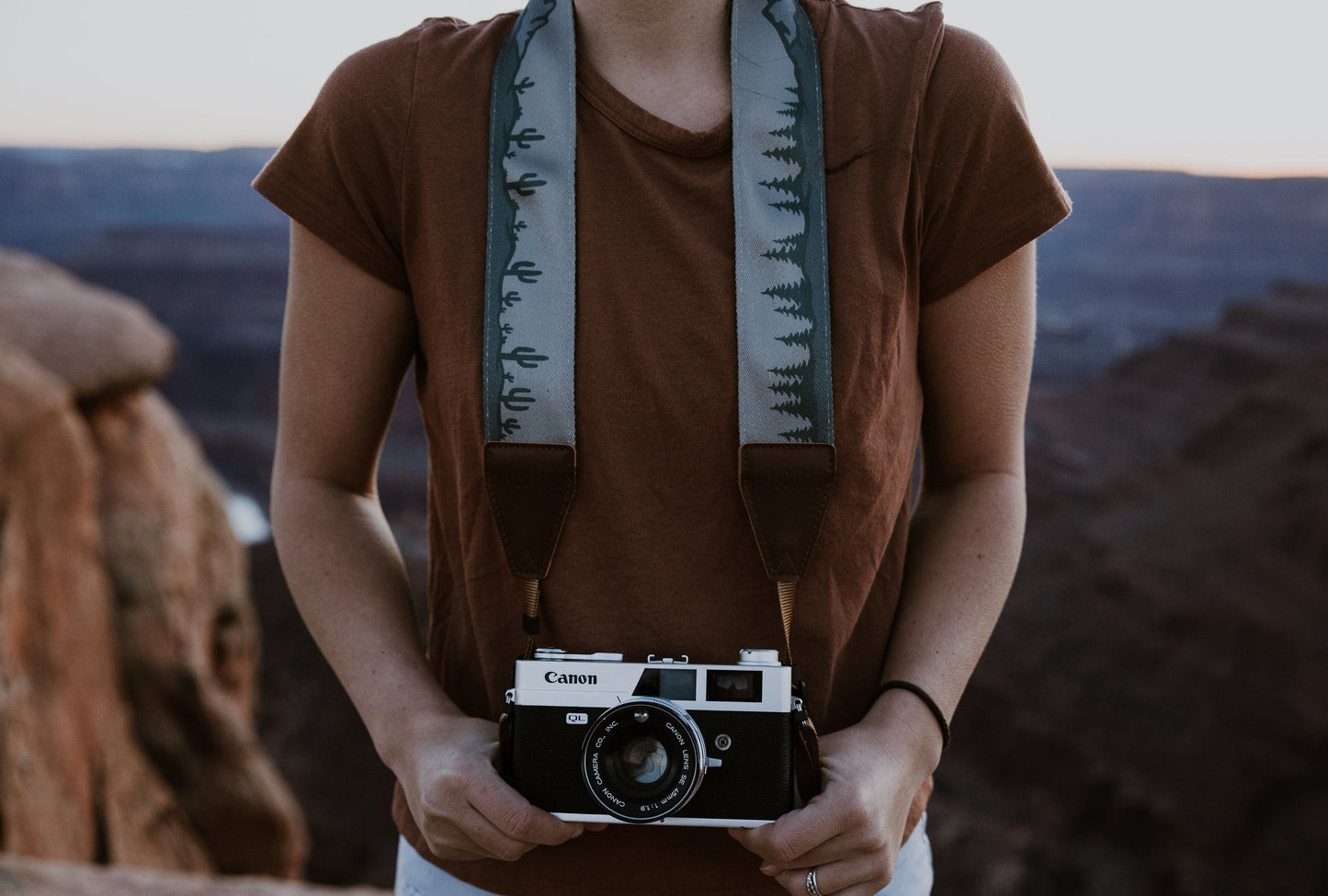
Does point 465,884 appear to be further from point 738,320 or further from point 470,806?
point 738,320

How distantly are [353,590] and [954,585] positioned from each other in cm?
40

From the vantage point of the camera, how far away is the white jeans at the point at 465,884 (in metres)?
0.69

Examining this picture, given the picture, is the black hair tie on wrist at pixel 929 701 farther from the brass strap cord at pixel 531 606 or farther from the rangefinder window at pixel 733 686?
the brass strap cord at pixel 531 606

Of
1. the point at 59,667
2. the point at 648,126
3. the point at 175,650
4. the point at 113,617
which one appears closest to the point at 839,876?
the point at 648,126

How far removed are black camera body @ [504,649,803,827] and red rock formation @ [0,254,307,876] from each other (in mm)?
3296

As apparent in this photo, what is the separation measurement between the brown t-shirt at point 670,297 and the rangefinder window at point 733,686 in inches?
1.0

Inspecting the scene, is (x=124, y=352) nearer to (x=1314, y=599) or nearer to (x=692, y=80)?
(x=692, y=80)

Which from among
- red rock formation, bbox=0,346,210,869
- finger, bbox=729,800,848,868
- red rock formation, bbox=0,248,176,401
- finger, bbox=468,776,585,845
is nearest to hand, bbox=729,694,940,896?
finger, bbox=729,800,848,868

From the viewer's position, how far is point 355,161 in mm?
687

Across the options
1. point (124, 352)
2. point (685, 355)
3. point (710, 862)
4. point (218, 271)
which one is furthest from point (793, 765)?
point (218, 271)

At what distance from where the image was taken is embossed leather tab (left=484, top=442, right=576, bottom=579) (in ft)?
2.12

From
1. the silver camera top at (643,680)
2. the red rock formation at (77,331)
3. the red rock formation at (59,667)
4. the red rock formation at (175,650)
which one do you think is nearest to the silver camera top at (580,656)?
the silver camera top at (643,680)

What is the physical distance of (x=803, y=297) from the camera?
25.5 inches

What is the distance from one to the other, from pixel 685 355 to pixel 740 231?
0.08 m
